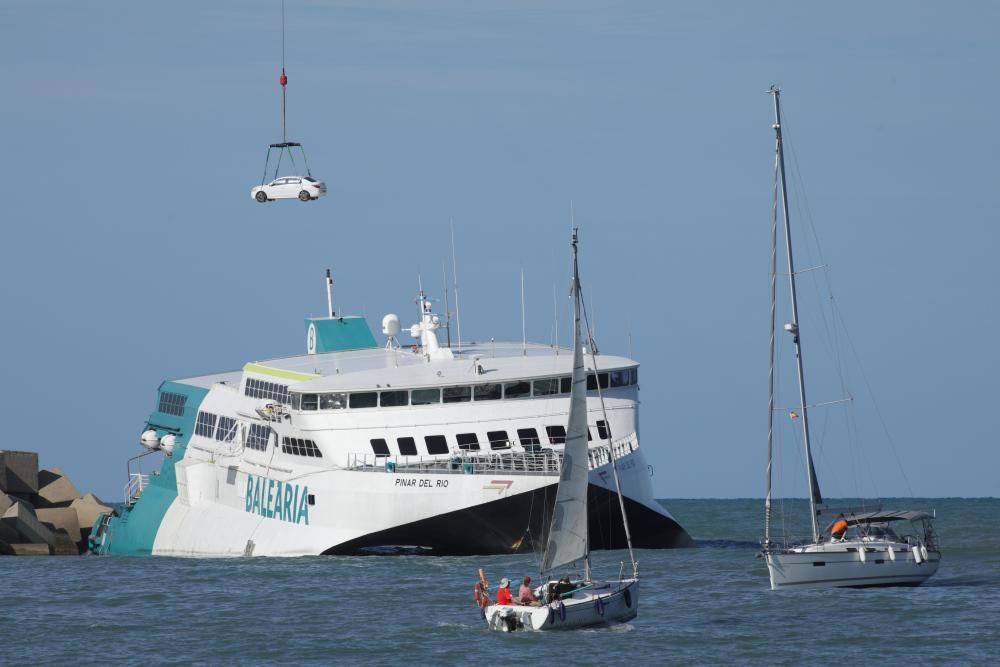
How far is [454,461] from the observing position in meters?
47.5

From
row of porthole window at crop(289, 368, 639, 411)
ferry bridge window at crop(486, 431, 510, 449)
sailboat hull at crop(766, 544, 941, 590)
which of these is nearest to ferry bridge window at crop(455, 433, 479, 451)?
ferry bridge window at crop(486, 431, 510, 449)


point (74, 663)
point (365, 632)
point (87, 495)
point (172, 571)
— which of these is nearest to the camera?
point (74, 663)

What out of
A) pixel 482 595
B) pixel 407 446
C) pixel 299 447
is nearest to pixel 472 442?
pixel 407 446

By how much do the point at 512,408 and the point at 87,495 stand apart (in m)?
32.9

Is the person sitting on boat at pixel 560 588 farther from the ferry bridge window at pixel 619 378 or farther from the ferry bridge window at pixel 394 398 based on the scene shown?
the ferry bridge window at pixel 619 378

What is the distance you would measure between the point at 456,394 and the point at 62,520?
96.4 feet

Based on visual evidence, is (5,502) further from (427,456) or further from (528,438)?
(528,438)

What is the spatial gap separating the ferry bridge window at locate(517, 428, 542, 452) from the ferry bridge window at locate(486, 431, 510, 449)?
42 centimetres

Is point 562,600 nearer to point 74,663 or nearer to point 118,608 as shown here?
point 74,663

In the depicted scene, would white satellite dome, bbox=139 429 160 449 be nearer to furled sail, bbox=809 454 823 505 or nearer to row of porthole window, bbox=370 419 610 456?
row of porthole window, bbox=370 419 610 456

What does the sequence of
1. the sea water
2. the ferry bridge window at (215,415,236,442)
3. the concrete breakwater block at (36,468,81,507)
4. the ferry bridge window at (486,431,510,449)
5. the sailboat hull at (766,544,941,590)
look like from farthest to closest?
the concrete breakwater block at (36,468,81,507) → the ferry bridge window at (215,415,236,442) → the ferry bridge window at (486,431,510,449) → the sailboat hull at (766,544,941,590) → the sea water

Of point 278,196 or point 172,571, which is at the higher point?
point 278,196

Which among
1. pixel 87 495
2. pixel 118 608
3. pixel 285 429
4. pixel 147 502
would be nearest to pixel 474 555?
pixel 285 429

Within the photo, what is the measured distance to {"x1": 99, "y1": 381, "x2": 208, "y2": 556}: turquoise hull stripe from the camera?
62375mm
